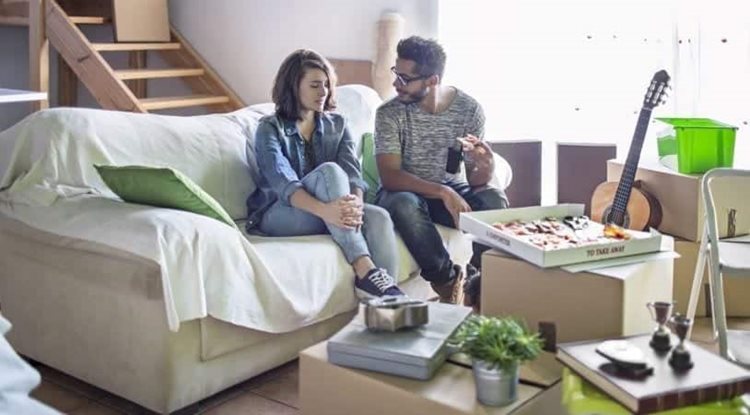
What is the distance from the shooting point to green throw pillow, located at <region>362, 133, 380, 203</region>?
3.15 meters

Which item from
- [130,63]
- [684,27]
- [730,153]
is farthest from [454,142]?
[130,63]

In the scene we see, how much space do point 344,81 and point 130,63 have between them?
169cm

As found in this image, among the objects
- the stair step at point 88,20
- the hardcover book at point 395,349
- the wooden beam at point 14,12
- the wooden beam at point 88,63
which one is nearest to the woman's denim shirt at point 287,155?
the hardcover book at point 395,349

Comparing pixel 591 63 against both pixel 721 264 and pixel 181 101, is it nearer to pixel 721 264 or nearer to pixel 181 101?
pixel 721 264

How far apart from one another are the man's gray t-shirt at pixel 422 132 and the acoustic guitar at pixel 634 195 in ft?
1.82

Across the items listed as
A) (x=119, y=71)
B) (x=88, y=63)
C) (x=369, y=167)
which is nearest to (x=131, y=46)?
(x=119, y=71)

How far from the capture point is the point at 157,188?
7.55 feet

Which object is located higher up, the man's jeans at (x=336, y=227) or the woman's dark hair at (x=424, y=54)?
the woman's dark hair at (x=424, y=54)

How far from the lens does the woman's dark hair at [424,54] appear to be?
9.47ft

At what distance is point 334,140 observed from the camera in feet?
9.50

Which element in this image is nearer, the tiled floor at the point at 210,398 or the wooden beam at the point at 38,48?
the tiled floor at the point at 210,398

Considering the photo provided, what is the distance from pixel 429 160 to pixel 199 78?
2.54 metres

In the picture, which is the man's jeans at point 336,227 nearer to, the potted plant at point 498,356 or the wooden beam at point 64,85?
the potted plant at point 498,356

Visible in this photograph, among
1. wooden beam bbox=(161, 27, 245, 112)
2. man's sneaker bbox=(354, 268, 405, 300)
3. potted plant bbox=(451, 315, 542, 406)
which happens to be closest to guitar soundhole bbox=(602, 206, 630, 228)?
man's sneaker bbox=(354, 268, 405, 300)
